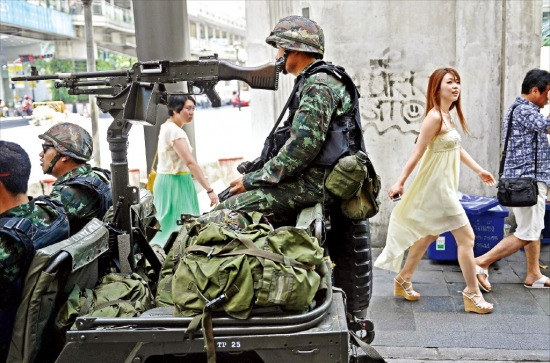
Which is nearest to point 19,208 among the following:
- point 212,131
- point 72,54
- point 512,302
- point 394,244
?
point 394,244

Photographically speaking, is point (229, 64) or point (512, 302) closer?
point (229, 64)

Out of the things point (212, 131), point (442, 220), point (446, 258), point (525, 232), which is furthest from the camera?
point (212, 131)

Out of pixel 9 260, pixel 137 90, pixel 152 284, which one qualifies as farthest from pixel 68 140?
pixel 9 260

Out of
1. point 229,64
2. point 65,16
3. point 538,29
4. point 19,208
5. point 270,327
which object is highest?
point 65,16

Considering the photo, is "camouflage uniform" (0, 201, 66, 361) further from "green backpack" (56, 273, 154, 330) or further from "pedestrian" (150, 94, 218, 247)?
"pedestrian" (150, 94, 218, 247)

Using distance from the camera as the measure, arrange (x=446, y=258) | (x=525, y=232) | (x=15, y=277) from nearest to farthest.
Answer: (x=15, y=277) → (x=525, y=232) → (x=446, y=258)

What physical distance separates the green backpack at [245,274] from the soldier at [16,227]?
28.6 inches

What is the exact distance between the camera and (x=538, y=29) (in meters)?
7.07

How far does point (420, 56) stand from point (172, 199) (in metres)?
3.17

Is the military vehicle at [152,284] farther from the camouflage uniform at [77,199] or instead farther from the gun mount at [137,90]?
the camouflage uniform at [77,199]

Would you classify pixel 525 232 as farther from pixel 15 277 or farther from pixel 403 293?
pixel 15 277

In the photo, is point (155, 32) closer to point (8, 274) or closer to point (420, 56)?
point (420, 56)

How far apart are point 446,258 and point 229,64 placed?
13.1ft

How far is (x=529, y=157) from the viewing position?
19.5 feet
